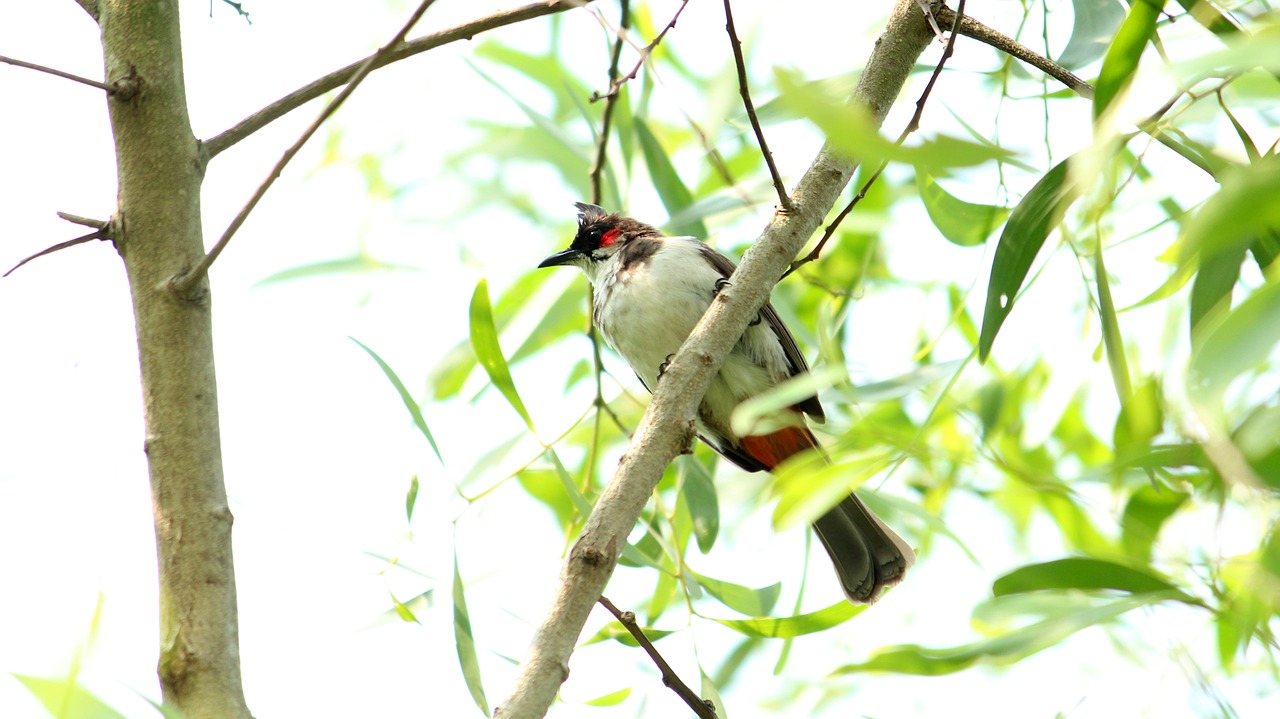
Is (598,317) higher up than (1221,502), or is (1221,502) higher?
(598,317)

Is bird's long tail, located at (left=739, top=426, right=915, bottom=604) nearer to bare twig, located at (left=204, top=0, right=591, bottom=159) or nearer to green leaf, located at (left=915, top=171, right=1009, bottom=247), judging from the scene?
green leaf, located at (left=915, top=171, right=1009, bottom=247)

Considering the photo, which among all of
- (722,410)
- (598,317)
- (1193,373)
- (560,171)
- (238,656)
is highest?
(560,171)

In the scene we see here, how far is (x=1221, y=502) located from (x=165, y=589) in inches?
57.8

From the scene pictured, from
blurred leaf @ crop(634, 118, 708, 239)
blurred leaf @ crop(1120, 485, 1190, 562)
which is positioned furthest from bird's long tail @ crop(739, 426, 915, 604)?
blurred leaf @ crop(1120, 485, 1190, 562)

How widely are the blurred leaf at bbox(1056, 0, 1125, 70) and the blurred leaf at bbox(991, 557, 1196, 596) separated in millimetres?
1065

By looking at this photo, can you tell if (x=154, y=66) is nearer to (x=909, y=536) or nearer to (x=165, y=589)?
(x=165, y=589)

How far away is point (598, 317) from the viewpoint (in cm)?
375

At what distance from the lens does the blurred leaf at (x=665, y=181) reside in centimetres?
294

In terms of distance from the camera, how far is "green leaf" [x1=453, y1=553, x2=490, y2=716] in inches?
83.0

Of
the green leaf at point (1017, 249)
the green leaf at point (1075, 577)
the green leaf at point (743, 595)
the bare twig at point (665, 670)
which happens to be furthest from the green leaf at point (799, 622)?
the green leaf at point (1017, 249)

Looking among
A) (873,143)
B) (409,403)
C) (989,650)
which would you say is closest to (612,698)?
(409,403)

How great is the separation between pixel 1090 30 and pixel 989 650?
4.43 feet

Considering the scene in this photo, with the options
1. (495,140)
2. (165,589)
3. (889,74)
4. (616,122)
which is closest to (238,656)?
(165,589)

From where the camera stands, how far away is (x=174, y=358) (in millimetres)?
1655
